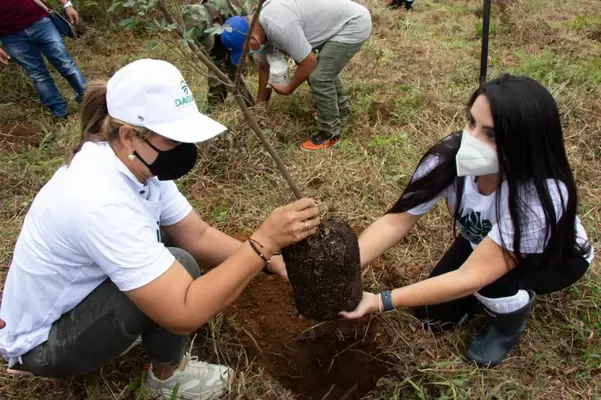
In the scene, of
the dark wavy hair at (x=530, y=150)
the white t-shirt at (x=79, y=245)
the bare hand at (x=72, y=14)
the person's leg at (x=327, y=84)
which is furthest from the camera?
the bare hand at (x=72, y=14)

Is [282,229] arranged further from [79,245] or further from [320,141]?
[320,141]

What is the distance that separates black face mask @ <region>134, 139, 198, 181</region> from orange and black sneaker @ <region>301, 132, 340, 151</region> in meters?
1.98

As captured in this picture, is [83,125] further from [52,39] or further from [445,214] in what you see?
[52,39]

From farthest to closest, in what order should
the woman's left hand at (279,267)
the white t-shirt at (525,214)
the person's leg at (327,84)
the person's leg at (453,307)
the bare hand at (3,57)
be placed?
the bare hand at (3,57)
the person's leg at (327,84)
the person's leg at (453,307)
the woman's left hand at (279,267)
the white t-shirt at (525,214)

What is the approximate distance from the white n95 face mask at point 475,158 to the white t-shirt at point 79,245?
38.0 inches

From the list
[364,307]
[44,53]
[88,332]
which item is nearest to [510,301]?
[364,307]

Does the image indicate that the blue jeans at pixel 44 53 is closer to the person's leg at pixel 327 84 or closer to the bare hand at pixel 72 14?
the bare hand at pixel 72 14

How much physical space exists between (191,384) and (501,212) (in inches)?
48.9

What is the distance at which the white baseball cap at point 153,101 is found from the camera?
131cm

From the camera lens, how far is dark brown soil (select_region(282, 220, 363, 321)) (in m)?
1.66

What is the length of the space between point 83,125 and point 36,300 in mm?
543

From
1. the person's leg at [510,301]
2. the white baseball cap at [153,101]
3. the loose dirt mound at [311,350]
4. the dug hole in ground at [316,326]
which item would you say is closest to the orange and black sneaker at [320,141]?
the dug hole in ground at [316,326]

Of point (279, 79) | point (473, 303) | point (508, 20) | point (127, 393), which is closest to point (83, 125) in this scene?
point (127, 393)

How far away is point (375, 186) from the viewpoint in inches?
113
